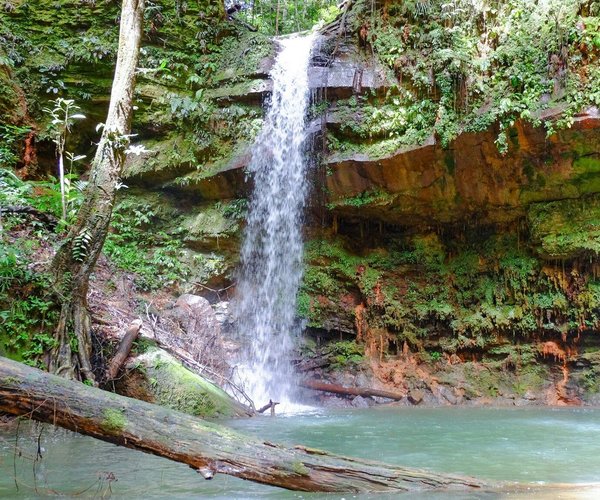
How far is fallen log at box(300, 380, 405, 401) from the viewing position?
10250mm

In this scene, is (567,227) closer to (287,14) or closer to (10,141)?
(10,141)

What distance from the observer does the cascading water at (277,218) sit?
11508 millimetres

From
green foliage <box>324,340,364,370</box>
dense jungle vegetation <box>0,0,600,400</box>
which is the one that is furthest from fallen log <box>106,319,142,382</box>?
green foliage <box>324,340,364,370</box>

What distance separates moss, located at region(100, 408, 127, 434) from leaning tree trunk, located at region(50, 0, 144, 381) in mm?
3027

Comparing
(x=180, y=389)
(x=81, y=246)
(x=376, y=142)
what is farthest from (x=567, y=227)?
(x=81, y=246)

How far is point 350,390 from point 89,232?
5.91 meters

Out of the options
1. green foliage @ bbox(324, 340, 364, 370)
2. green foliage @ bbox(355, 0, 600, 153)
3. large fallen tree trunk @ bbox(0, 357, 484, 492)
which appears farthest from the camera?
green foliage @ bbox(324, 340, 364, 370)

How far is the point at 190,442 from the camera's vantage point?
3.14 meters

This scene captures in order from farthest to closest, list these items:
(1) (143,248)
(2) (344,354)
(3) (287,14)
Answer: (3) (287,14) → (1) (143,248) → (2) (344,354)

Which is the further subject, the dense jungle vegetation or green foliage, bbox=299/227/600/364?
green foliage, bbox=299/227/600/364

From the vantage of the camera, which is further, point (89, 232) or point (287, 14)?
point (287, 14)

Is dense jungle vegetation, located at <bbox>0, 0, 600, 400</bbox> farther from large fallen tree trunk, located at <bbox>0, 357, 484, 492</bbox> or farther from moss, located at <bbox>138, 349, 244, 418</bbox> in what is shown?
large fallen tree trunk, located at <bbox>0, 357, 484, 492</bbox>

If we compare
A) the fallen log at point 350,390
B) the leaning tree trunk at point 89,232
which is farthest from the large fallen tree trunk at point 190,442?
the fallen log at point 350,390

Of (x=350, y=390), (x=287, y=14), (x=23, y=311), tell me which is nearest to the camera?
(x=23, y=311)
